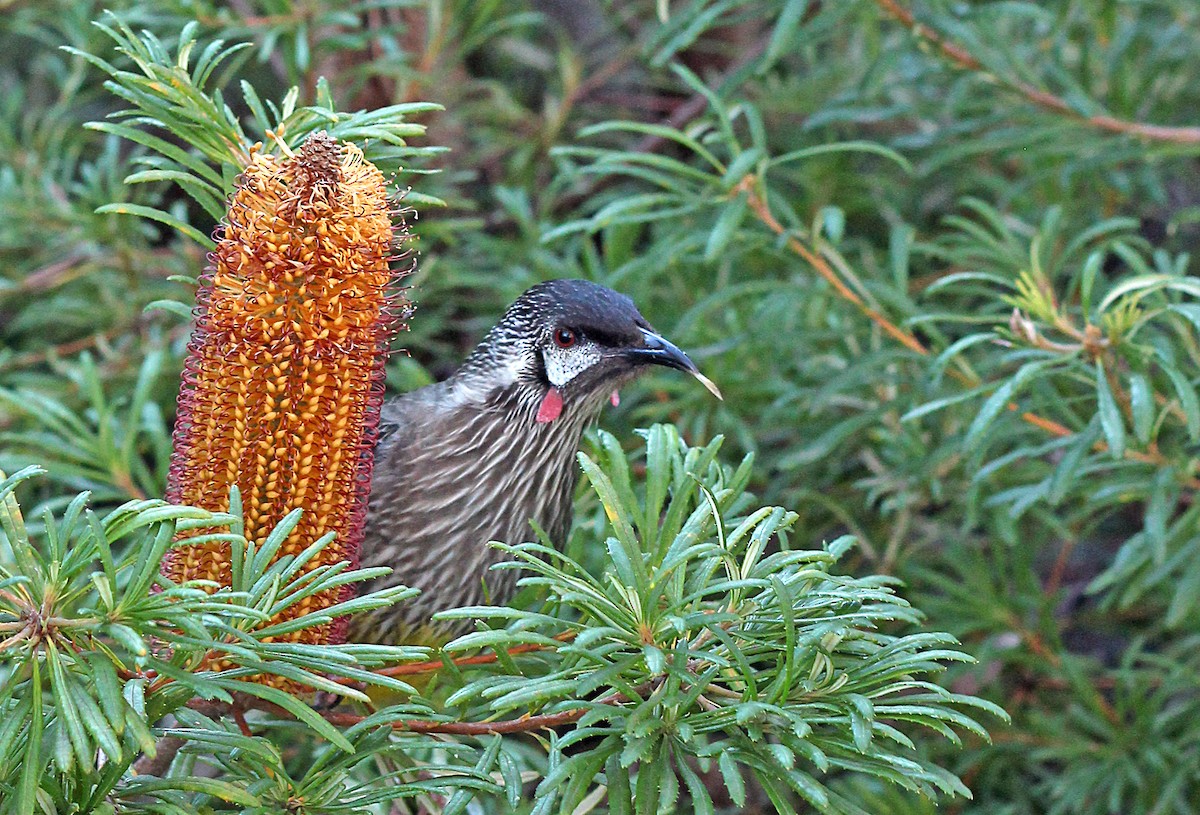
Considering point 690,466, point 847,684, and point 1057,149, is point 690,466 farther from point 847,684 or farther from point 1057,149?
point 1057,149

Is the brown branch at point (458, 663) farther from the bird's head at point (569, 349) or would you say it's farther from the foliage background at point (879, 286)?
the foliage background at point (879, 286)

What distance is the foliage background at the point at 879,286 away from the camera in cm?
207

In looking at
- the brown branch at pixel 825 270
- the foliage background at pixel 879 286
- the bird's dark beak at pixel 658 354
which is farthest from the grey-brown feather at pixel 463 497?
the brown branch at pixel 825 270

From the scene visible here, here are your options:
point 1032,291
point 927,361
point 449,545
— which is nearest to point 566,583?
point 449,545

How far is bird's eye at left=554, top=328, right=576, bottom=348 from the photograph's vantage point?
183cm

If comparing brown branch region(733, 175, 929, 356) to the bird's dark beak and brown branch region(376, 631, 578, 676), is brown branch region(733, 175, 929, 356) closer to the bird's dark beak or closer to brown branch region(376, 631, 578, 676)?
the bird's dark beak

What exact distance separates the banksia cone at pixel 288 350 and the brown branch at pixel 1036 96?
1.44m

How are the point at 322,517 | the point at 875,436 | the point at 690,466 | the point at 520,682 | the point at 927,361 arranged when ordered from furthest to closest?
1. the point at 875,436
2. the point at 927,361
3. the point at 690,466
4. the point at 322,517
5. the point at 520,682

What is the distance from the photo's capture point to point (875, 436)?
2523 mm

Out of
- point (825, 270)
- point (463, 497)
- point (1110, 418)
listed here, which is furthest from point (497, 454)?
point (1110, 418)

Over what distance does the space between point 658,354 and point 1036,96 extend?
3.76 ft

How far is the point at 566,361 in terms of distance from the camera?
6.08 ft

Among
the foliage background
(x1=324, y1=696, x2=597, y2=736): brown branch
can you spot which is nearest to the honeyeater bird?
the foliage background

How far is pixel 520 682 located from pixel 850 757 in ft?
0.98
